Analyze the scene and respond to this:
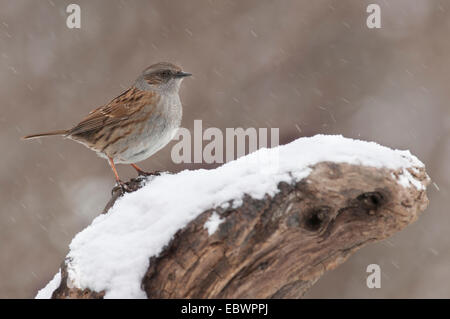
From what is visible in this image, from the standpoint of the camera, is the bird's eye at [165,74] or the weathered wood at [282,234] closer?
the weathered wood at [282,234]

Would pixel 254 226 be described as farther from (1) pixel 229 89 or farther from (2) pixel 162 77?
(1) pixel 229 89

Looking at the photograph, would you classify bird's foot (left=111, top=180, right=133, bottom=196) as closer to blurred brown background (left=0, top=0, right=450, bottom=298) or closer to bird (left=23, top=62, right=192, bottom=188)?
bird (left=23, top=62, right=192, bottom=188)

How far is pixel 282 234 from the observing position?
307 cm

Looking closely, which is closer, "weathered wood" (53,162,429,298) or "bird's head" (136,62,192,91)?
"weathered wood" (53,162,429,298)

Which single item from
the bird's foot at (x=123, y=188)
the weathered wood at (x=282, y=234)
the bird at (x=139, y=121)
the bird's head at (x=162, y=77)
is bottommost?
the weathered wood at (x=282, y=234)

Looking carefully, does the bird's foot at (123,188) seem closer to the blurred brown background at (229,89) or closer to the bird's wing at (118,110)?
the bird's wing at (118,110)

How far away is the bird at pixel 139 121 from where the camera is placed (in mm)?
4648

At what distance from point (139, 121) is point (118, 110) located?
0.25 metres

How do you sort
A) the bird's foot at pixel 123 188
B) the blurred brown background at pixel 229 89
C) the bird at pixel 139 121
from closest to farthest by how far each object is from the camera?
the bird's foot at pixel 123 188 < the bird at pixel 139 121 < the blurred brown background at pixel 229 89

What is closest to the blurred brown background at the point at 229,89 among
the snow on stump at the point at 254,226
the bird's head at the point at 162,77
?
the bird's head at the point at 162,77

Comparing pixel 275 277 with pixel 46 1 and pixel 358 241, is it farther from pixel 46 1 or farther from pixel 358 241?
pixel 46 1

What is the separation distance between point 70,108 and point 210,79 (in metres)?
1.85

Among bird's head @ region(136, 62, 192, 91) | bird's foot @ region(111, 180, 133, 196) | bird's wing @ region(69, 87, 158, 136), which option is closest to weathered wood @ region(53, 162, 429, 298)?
bird's foot @ region(111, 180, 133, 196)

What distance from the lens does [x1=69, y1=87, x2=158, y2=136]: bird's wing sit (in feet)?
15.5
